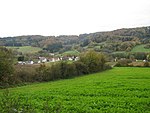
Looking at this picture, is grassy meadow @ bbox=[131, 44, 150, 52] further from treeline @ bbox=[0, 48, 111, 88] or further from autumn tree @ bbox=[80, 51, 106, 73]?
autumn tree @ bbox=[80, 51, 106, 73]

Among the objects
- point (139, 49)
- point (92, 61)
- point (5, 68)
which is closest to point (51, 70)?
point (5, 68)

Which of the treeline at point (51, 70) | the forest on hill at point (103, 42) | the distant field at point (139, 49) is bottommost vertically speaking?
the treeline at point (51, 70)

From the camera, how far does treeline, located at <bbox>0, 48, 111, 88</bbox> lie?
46.2m

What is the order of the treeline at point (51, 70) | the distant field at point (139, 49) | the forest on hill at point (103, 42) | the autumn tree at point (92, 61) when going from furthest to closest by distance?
the forest on hill at point (103, 42) < the distant field at point (139, 49) < the autumn tree at point (92, 61) < the treeline at point (51, 70)

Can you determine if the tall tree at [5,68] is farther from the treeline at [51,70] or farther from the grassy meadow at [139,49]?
the grassy meadow at [139,49]

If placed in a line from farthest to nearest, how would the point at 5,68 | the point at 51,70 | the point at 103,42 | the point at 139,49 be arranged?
the point at 103,42
the point at 139,49
the point at 51,70
the point at 5,68

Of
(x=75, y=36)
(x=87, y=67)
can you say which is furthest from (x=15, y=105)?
(x=75, y=36)

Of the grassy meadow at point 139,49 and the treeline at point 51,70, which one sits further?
the grassy meadow at point 139,49

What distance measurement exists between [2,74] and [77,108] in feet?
88.3

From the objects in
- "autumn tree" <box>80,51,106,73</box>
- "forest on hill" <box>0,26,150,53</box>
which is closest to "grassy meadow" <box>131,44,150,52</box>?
"forest on hill" <box>0,26,150,53</box>

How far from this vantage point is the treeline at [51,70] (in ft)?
152

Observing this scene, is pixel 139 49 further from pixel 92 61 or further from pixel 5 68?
pixel 5 68

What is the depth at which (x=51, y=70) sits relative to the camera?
58.0m

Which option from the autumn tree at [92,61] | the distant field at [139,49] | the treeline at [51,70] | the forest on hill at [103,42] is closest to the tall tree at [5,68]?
the treeline at [51,70]
